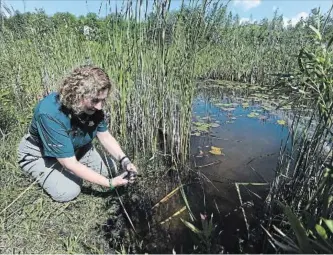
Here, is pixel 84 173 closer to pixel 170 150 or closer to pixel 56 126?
pixel 56 126

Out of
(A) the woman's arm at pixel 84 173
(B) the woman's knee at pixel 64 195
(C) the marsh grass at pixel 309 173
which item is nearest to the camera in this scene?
(C) the marsh grass at pixel 309 173

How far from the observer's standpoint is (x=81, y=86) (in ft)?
6.79

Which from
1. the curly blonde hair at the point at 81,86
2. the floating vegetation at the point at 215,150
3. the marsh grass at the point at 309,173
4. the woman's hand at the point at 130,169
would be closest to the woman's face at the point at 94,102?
the curly blonde hair at the point at 81,86

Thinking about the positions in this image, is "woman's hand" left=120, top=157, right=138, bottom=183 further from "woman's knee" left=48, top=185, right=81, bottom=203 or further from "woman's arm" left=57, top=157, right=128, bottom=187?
"woman's knee" left=48, top=185, right=81, bottom=203

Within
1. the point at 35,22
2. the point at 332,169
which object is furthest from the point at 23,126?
the point at 332,169

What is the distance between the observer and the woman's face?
209 centimetres

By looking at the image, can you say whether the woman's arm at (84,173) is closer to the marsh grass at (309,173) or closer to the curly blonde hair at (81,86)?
the curly blonde hair at (81,86)

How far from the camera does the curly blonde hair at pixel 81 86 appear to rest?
2072mm

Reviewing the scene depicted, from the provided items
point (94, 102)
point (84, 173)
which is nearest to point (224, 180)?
point (84, 173)

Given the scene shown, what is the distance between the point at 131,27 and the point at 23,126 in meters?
1.61

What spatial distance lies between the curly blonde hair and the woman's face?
21mm

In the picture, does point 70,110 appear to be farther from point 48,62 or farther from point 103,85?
point 48,62

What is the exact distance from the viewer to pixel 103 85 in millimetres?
2105

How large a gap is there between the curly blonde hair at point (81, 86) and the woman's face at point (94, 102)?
2 cm
